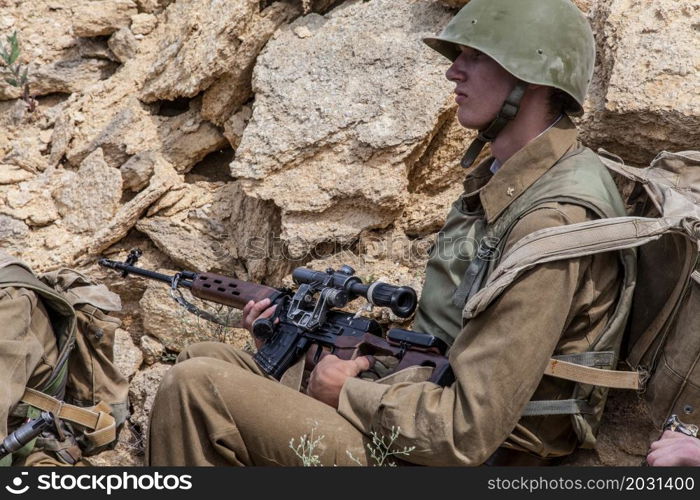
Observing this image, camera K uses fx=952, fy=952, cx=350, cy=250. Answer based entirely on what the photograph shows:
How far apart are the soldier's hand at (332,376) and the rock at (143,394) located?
7.11 ft

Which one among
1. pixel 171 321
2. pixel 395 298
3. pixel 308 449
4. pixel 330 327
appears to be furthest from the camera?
pixel 171 321

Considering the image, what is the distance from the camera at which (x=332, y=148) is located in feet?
19.6

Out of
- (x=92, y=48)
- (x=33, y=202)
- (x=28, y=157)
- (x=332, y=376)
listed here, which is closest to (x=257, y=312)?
(x=332, y=376)

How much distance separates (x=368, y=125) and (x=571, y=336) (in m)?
2.53

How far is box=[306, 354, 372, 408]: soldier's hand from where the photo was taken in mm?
3988

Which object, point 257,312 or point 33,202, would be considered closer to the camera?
point 257,312

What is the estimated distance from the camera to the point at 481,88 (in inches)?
164

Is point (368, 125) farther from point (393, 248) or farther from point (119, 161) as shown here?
point (119, 161)

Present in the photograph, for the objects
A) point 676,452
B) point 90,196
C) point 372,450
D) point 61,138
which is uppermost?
point 676,452

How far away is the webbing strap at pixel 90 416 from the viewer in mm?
4965

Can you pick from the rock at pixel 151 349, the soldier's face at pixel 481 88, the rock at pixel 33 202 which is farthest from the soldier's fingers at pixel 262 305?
the rock at pixel 33 202

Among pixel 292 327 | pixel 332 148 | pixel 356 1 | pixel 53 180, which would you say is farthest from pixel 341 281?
pixel 53 180

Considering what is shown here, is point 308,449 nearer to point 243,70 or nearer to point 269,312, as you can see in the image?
point 269,312

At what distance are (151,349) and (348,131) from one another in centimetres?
198
